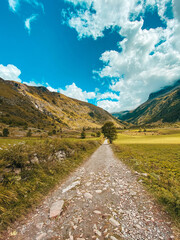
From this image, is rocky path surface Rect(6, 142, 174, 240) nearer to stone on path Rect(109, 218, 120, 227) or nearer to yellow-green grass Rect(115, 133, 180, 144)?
stone on path Rect(109, 218, 120, 227)

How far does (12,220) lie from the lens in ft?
13.3

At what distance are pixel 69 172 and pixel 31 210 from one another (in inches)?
210

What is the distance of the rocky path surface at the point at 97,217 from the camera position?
3.50 m

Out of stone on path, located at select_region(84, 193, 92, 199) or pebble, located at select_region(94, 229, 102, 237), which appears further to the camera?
stone on path, located at select_region(84, 193, 92, 199)

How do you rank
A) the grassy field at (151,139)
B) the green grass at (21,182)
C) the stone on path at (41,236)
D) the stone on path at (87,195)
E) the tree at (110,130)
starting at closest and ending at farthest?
the stone on path at (41,236) → the green grass at (21,182) → the stone on path at (87,195) → the grassy field at (151,139) → the tree at (110,130)

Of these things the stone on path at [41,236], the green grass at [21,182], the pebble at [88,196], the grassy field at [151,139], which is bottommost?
the grassy field at [151,139]

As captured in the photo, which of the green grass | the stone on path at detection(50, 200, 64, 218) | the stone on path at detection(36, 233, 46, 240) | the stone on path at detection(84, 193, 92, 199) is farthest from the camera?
the stone on path at detection(84, 193, 92, 199)

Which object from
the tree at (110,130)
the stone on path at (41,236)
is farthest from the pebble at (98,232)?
the tree at (110,130)

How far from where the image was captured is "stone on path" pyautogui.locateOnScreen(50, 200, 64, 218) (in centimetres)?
451

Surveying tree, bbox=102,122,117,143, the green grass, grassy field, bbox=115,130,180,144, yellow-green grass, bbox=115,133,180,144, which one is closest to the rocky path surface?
the green grass

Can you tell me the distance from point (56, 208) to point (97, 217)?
2.05m

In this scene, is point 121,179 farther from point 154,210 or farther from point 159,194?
point 154,210

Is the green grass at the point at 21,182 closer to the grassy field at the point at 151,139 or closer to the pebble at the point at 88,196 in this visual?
the pebble at the point at 88,196


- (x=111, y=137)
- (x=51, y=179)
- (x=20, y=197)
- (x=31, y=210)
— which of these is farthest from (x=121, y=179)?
(x=111, y=137)
